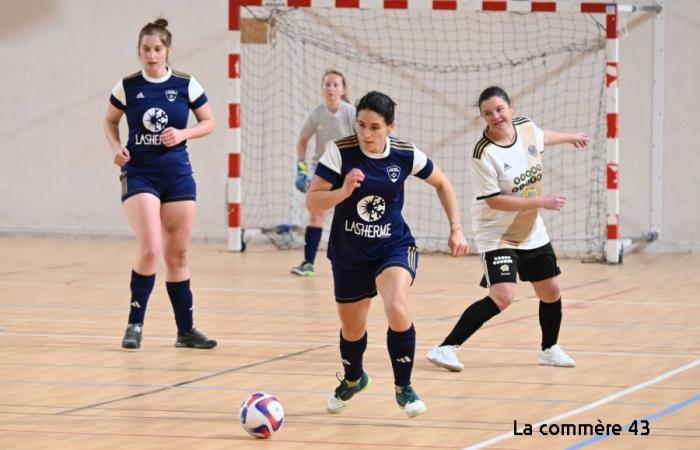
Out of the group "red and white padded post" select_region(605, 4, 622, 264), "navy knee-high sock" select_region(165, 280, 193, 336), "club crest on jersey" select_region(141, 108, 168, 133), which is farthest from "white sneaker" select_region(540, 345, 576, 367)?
"red and white padded post" select_region(605, 4, 622, 264)

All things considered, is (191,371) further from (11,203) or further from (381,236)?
(11,203)

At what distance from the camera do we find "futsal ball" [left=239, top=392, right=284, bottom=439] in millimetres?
4863

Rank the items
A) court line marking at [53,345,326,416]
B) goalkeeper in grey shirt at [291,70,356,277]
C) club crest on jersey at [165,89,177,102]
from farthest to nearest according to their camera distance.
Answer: goalkeeper in grey shirt at [291,70,356,277]
club crest on jersey at [165,89,177,102]
court line marking at [53,345,326,416]

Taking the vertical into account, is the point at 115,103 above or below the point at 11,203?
above

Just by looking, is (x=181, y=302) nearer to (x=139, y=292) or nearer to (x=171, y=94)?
(x=139, y=292)

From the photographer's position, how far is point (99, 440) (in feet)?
15.8

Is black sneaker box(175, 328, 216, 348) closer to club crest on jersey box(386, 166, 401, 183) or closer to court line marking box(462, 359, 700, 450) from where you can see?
club crest on jersey box(386, 166, 401, 183)

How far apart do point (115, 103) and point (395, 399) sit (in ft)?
8.46

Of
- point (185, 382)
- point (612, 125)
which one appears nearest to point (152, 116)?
point (185, 382)

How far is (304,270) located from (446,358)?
15.1 feet

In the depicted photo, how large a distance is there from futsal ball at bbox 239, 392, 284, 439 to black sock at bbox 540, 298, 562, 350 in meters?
2.18

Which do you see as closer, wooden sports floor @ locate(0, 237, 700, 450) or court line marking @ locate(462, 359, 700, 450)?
court line marking @ locate(462, 359, 700, 450)

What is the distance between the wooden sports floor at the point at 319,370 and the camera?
Answer: 496 cm

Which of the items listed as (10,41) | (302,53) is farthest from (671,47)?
(10,41)
